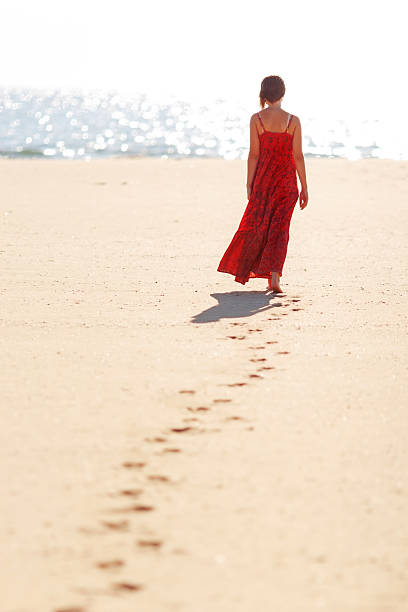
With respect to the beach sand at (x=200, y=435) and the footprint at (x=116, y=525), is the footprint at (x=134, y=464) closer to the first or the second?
the beach sand at (x=200, y=435)

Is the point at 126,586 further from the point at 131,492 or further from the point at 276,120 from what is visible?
the point at 276,120

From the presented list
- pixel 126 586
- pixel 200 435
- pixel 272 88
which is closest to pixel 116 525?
pixel 126 586

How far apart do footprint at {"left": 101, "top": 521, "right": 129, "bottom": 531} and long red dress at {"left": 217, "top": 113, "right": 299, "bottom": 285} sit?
4.15 meters

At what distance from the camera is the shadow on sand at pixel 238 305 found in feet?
20.4

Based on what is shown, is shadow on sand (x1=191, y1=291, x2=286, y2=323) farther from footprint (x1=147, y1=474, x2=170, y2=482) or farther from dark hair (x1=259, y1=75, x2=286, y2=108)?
footprint (x1=147, y1=474, x2=170, y2=482)

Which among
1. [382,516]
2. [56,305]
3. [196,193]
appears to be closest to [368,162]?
[196,193]

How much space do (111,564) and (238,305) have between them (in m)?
3.99

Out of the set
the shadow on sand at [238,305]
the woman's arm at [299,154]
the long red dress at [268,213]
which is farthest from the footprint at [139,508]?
the woman's arm at [299,154]

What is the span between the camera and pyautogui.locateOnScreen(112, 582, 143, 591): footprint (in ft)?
8.54

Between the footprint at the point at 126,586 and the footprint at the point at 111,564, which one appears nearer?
the footprint at the point at 126,586

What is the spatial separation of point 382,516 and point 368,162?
1957 cm

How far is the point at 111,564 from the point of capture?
2.72m

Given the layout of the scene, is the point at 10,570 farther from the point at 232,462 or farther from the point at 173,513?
the point at 232,462

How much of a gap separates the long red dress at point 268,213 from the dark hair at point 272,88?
0.18m
